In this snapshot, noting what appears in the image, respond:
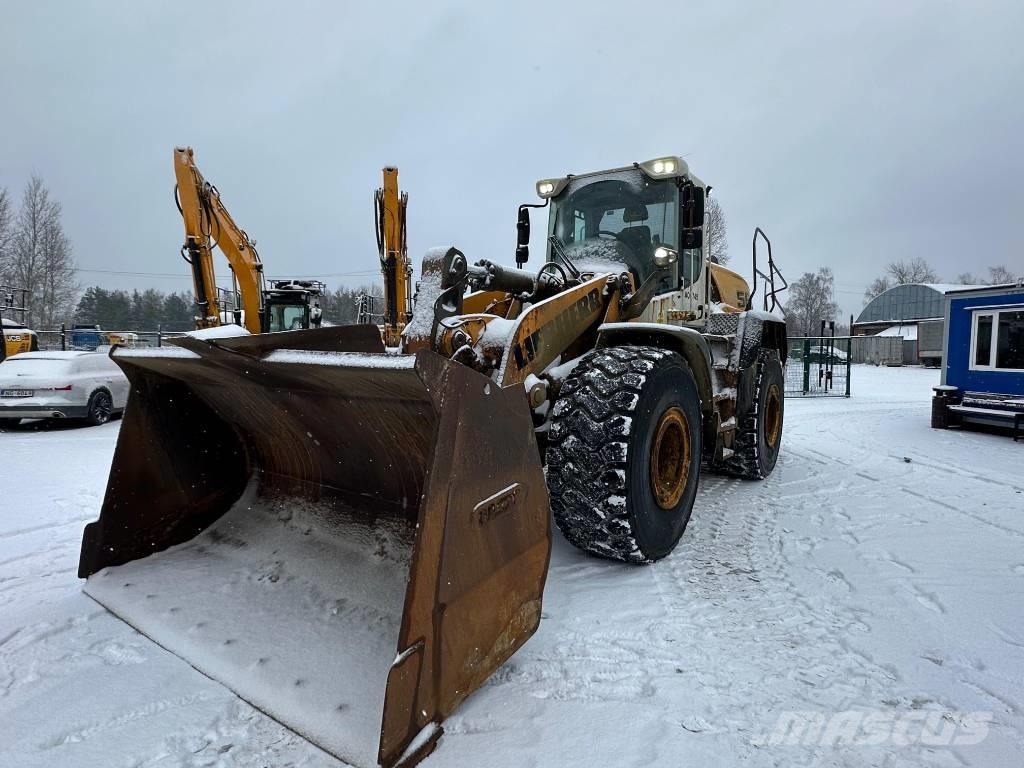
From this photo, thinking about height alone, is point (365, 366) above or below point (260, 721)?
above

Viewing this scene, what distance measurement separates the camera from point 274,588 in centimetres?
290

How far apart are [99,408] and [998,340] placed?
1538 cm

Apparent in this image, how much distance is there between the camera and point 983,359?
409 inches

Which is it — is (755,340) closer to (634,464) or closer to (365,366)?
(634,464)

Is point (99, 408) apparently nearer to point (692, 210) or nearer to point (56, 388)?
point (56, 388)

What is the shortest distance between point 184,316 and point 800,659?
70.2m

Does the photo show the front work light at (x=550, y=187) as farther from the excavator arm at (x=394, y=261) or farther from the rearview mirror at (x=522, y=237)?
the excavator arm at (x=394, y=261)

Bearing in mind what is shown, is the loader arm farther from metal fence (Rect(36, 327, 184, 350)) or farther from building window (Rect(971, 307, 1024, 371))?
building window (Rect(971, 307, 1024, 371))

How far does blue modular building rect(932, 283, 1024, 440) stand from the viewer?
9742 mm

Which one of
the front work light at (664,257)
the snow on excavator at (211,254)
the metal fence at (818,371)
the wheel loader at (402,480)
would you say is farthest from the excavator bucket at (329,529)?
the metal fence at (818,371)

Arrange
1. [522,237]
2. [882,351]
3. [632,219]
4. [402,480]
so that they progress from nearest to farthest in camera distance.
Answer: [402,480] < [632,219] < [522,237] < [882,351]

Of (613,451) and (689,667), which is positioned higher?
(613,451)

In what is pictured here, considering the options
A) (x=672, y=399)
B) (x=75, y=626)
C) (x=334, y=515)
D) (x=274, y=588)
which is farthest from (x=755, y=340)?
(x=75, y=626)

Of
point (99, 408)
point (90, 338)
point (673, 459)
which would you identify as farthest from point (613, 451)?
point (90, 338)
